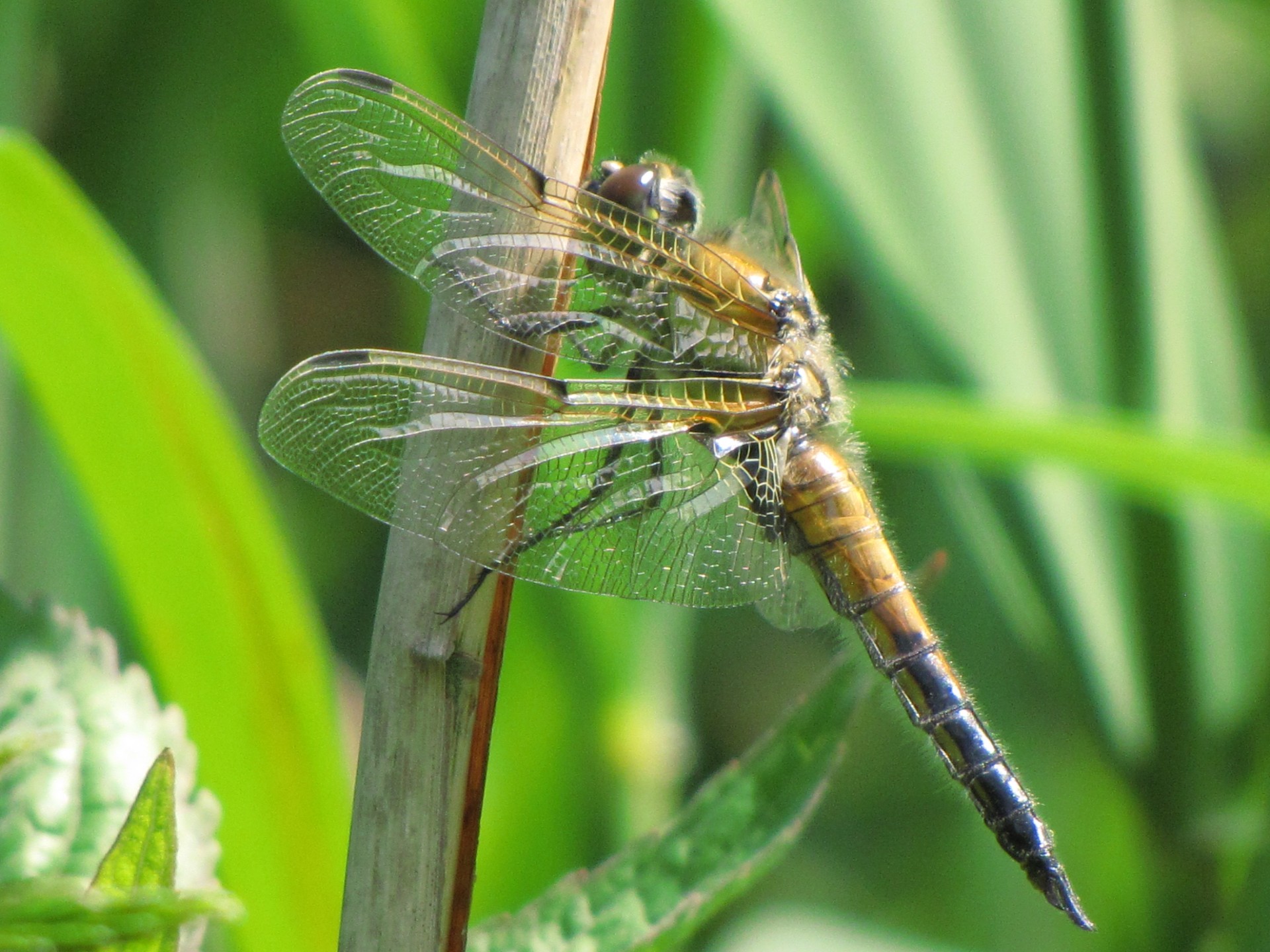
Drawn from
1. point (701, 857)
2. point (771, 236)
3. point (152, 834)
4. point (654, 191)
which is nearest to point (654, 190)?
point (654, 191)

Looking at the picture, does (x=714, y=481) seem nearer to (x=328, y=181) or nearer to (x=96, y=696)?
(x=328, y=181)

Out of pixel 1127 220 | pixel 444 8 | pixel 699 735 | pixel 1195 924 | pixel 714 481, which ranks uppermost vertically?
pixel 444 8

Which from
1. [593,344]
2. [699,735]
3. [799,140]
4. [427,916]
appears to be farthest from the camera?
[699,735]

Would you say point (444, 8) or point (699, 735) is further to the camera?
point (699, 735)

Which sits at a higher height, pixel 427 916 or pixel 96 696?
pixel 96 696

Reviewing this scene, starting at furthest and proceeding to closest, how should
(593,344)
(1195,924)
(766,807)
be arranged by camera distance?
(1195,924)
(593,344)
(766,807)

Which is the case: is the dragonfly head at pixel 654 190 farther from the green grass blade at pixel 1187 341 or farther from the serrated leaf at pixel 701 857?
the green grass blade at pixel 1187 341

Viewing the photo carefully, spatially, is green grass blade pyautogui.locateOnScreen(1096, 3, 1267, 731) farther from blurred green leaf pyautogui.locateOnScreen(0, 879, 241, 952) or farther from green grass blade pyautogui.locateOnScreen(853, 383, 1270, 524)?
blurred green leaf pyautogui.locateOnScreen(0, 879, 241, 952)

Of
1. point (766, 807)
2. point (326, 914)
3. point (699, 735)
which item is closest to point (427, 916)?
point (766, 807)

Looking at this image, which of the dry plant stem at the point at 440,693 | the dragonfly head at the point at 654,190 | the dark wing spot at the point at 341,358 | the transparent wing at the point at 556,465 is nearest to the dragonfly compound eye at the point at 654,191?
the dragonfly head at the point at 654,190
